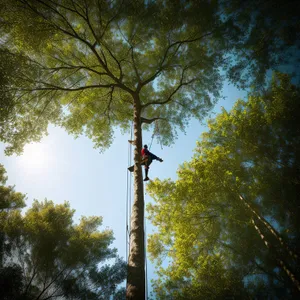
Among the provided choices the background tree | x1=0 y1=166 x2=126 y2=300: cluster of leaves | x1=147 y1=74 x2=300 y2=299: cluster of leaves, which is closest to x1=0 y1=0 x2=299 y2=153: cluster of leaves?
the background tree

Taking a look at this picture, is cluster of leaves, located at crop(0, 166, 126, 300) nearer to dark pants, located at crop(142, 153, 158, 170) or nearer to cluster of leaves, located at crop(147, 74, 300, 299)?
cluster of leaves, located at crop(147, 74, 300, 299)

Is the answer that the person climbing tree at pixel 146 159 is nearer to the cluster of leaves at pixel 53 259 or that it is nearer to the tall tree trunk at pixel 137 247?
the tall tree trunk at pixel 137 247

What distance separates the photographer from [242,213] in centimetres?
943

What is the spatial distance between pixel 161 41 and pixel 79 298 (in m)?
14.9

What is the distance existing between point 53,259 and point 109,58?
1242 cm

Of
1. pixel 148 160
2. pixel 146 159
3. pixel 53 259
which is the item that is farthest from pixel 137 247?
pixel 53 259

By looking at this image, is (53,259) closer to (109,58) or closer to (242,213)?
(242,213)

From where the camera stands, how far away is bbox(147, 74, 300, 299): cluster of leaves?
325 inches

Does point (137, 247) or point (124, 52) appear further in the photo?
point (124, 52)

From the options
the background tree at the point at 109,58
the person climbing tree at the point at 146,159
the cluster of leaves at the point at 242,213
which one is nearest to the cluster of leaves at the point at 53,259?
the cluster of leaves at the point at 242,213

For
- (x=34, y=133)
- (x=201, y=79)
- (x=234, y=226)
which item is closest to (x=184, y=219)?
(x=234, y=226)

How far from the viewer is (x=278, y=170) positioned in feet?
30.1

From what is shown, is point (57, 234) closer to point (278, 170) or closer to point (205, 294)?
point (205, 294)

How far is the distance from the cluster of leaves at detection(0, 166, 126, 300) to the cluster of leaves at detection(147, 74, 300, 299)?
126 inches
